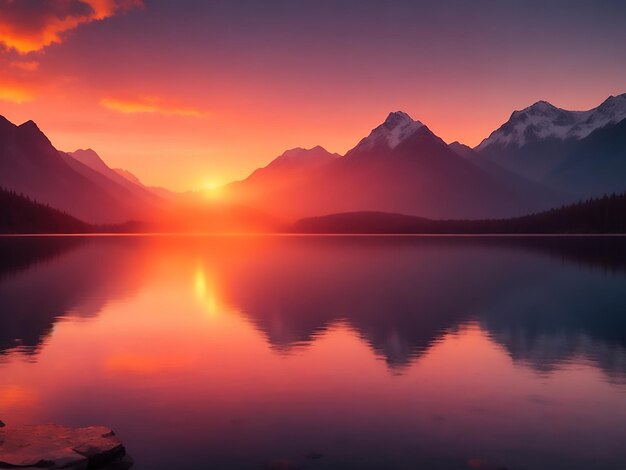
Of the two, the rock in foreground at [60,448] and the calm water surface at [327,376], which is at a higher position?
the rock in foreground at [60,448]

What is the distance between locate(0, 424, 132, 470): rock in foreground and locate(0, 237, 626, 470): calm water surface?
1.28 metres

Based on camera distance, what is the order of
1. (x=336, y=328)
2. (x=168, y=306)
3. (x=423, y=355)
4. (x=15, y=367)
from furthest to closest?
(x=168, y=306) → (x=336, y=328) → (x=423, y=355) → (x=15, y=367)

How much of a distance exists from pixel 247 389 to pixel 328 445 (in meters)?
9.11

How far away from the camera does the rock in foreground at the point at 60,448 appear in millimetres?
18141

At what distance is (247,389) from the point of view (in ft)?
100

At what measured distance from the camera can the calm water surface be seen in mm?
22250

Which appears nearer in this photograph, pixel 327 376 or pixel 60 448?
pixel 60 448

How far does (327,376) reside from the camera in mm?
33250

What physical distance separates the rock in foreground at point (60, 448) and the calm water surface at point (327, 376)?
128cm

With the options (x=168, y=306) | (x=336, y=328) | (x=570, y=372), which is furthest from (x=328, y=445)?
(x=168, y=306)

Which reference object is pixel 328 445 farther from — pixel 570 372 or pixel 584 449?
pixel 570 372

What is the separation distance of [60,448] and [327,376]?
55.0ft

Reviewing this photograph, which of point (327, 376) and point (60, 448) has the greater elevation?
point (60, 448)

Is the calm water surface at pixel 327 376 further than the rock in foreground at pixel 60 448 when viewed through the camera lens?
Yes
